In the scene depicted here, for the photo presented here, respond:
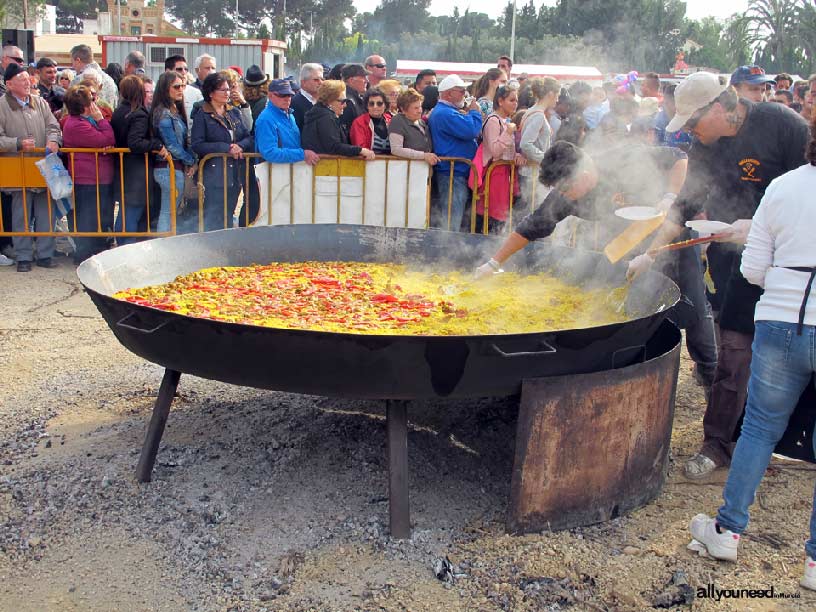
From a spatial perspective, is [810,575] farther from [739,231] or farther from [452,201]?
[452,201]

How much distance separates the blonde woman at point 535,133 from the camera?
8.57 m

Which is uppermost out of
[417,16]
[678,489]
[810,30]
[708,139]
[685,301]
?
[417,16]

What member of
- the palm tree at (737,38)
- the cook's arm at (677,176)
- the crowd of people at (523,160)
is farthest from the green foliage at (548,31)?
the cook's arm at (677,176)

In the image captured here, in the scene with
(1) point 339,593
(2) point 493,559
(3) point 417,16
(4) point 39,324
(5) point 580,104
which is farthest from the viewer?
(3) point 417,16

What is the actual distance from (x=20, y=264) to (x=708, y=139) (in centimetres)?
721

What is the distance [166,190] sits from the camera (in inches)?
344

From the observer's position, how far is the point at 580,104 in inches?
388

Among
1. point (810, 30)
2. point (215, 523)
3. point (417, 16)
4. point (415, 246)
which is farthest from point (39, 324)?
point (417, 16)

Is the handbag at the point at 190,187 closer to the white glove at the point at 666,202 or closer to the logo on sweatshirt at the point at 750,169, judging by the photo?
the white glove at the point at 666,202

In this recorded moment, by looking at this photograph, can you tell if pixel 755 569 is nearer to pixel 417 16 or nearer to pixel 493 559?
pixel 493 559

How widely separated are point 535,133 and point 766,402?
18.5 ft

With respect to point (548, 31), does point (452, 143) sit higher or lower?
lower

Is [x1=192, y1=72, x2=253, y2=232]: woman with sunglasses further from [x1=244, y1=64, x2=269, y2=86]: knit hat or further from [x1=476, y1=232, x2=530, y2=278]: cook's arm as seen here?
[x1=476, y1=232, x2=530, y2=278]: cook's arm

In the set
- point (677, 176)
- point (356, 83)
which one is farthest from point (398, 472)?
point (356, 83)
